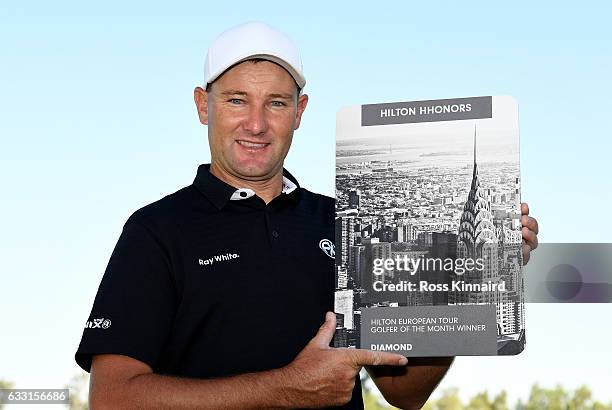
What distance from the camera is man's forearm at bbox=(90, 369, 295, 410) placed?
253 centimetres

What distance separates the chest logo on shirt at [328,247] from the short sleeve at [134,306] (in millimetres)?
528

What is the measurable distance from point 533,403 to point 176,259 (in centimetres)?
3733

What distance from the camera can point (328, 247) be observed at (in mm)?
3049

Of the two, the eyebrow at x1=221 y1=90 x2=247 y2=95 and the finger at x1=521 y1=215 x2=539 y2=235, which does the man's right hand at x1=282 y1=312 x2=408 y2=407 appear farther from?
the eyebrow at x1=221 y1=90 x2=247 y2=95

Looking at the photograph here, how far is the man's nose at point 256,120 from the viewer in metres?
2.93

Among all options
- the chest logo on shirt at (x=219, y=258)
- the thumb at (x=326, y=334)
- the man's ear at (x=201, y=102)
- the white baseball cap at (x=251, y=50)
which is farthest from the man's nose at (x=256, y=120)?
the thumb at (x=326, y=334)

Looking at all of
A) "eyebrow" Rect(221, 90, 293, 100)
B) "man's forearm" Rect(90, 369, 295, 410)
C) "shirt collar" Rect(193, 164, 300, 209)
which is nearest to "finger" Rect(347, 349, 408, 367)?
"man's forearm" Rect(90, 369, 295, 410)

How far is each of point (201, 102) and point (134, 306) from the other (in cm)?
81

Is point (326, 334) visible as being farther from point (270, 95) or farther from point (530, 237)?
point (270, 95)

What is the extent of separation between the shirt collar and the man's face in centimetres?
7

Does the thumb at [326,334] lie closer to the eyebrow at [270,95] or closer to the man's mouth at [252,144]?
the man's mouth at [252,144]

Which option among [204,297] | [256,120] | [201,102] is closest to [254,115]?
[256,120]

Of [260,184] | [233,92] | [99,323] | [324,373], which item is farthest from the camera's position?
[260,184]

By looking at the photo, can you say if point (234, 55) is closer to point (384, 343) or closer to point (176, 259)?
point (176, 259)
